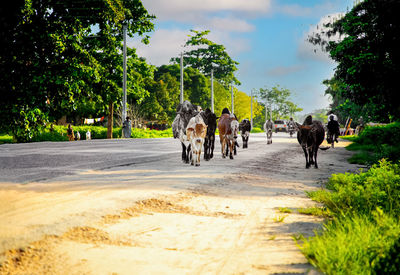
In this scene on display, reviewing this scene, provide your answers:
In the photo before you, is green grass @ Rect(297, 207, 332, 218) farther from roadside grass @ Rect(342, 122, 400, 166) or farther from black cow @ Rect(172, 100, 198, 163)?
roadside grass @ Rect(342, 122, 400, 166)

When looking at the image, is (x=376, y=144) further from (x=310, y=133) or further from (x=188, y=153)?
(x=188, y=153)

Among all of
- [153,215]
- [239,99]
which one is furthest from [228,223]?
[239,99]

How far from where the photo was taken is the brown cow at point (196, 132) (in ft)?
32.1

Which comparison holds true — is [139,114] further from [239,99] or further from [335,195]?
[335,195]

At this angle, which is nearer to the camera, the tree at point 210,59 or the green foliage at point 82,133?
the green foliage at point 82,133

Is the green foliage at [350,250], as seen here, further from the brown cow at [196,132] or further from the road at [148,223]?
the brown cow at [196,132]

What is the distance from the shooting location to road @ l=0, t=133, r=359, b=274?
3504 millimetres

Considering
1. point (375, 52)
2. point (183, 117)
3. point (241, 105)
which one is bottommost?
point (183, 117)

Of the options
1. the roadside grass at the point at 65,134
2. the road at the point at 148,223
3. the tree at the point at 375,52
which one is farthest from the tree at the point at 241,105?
the road at the point at 148,223

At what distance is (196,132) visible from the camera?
9969 millimetres

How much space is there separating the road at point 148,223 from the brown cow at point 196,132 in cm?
140

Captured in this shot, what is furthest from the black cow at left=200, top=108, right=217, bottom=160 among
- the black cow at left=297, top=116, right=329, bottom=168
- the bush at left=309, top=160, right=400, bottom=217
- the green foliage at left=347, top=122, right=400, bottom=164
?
the green foliage at left=347, top=122, right=400, bottom=164

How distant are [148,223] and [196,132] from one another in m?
5.33

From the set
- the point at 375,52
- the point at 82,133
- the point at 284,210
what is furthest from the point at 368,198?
the point at 82,133
